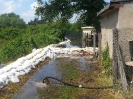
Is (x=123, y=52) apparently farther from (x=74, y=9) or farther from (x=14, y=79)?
(x=74, y=9)

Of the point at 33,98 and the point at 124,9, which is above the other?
the point at 124,9

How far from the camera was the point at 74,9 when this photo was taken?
78.2 ft

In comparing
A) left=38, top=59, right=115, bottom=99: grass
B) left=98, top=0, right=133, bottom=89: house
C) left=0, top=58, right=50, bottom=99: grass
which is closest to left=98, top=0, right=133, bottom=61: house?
left=98, top=0, right=133, bottom=89: house

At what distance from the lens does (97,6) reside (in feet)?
78.8

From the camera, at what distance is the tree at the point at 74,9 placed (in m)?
24.1

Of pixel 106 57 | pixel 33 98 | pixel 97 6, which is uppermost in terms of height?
pixel 97 6

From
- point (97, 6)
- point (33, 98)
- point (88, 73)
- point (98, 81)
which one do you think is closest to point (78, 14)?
point (97, 6)

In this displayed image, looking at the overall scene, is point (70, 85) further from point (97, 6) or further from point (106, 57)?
point (97, 6)

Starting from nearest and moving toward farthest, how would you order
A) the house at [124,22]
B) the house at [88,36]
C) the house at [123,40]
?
1. the house at [123,40]
2. the house at [124,22]
3. the house at [88,36]

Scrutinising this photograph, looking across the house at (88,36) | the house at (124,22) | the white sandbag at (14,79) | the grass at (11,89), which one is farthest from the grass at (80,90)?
the house at (88,36)

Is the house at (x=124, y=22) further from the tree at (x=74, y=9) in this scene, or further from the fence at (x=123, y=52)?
the tree at (x=74, y=9)

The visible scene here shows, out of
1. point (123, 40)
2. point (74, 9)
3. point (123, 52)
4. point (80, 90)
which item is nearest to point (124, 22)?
point (123, 40)

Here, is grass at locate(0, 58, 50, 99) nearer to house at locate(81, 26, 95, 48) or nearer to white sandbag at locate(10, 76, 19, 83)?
white sandbag at locate(10, 76, 19, 83)

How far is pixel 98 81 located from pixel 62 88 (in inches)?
60.7
